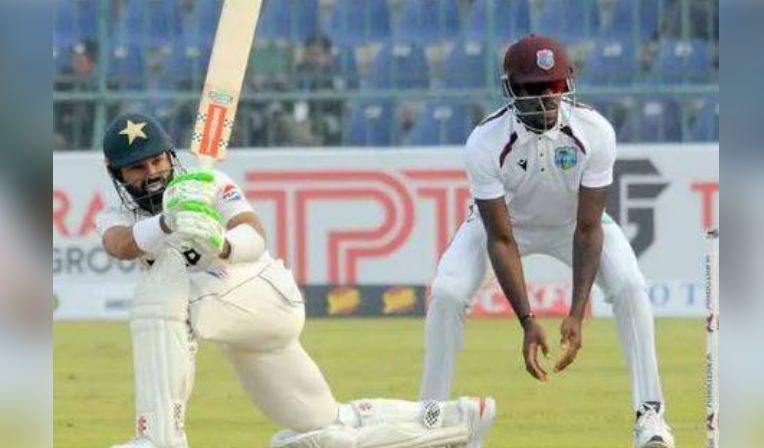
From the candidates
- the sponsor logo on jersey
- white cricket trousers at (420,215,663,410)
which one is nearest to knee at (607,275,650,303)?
white cricket trousers at (420,215,663,410)

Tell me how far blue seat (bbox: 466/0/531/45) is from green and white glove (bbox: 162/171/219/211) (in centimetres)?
974

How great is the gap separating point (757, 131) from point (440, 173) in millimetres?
10156

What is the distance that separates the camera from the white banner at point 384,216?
14.8m

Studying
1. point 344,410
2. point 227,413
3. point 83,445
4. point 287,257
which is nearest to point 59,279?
point 287,257

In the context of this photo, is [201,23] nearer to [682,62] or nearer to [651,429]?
[682,62]

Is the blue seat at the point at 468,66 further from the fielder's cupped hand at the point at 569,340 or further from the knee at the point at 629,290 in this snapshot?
the fielder's cupped hand at the point at 569,340

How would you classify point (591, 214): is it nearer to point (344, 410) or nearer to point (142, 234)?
point (344, 410)

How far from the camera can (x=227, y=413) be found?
32.1 feet

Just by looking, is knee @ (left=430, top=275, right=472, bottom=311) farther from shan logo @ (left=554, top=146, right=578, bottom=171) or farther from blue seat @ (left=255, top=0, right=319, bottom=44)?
blue seat @ (left=255, top=0, right=319, bottom=44)

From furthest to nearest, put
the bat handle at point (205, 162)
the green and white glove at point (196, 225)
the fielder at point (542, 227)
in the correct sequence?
the fielder at point (542, 227) < the bat handle at point (205, 162) < the green and white glove at point (196, 225)

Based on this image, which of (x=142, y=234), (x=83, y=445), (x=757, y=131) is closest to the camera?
(x=757, y=131)

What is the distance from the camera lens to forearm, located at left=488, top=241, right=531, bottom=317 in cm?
724

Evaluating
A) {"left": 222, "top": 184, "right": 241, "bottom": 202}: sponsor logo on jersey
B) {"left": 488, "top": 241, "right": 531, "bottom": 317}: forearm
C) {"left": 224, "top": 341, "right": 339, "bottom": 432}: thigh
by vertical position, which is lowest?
{"left": 224, "top": 341, "right": 339, "bottom": 432}: thigh

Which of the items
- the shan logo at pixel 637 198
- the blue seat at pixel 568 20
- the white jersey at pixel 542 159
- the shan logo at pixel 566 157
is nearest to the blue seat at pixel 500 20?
the blue seat at pixel 568 20
